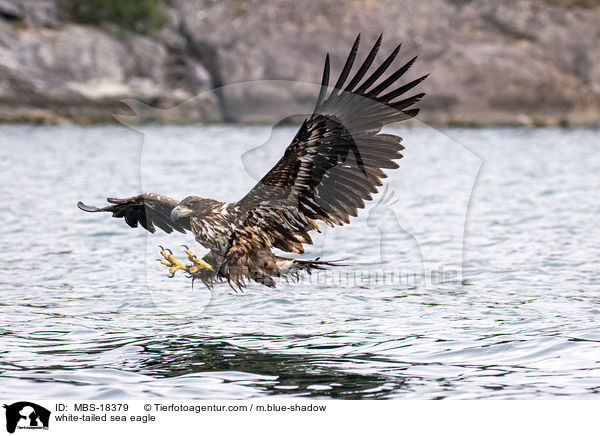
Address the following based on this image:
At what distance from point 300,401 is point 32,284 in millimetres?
5525

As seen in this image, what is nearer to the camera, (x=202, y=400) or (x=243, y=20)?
(x=202, y=400)

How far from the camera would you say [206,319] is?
9.39 m

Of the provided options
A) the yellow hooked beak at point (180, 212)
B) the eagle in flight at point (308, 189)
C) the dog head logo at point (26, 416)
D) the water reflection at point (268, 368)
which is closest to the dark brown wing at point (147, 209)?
the eagle in flight at point (308, 189)

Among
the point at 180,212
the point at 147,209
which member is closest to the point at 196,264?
the point at 180,212

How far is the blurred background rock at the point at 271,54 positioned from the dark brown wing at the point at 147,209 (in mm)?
28514

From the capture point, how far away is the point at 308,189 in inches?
318

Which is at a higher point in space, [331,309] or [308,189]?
[308,189]

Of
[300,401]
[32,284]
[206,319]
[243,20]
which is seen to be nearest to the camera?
[300,401]

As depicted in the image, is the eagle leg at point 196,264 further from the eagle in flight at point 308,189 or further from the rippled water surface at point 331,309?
the rippled water surface at point 331,309

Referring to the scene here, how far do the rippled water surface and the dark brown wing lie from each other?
1009 millimetres

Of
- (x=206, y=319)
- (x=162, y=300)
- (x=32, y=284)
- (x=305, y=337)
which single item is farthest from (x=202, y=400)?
(x=32, y=284)

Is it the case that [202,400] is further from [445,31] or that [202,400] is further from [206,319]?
[445,31]

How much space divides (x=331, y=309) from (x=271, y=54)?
3498 centimetres

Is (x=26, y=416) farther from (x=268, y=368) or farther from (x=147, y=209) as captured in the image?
(x=147, y=209)
